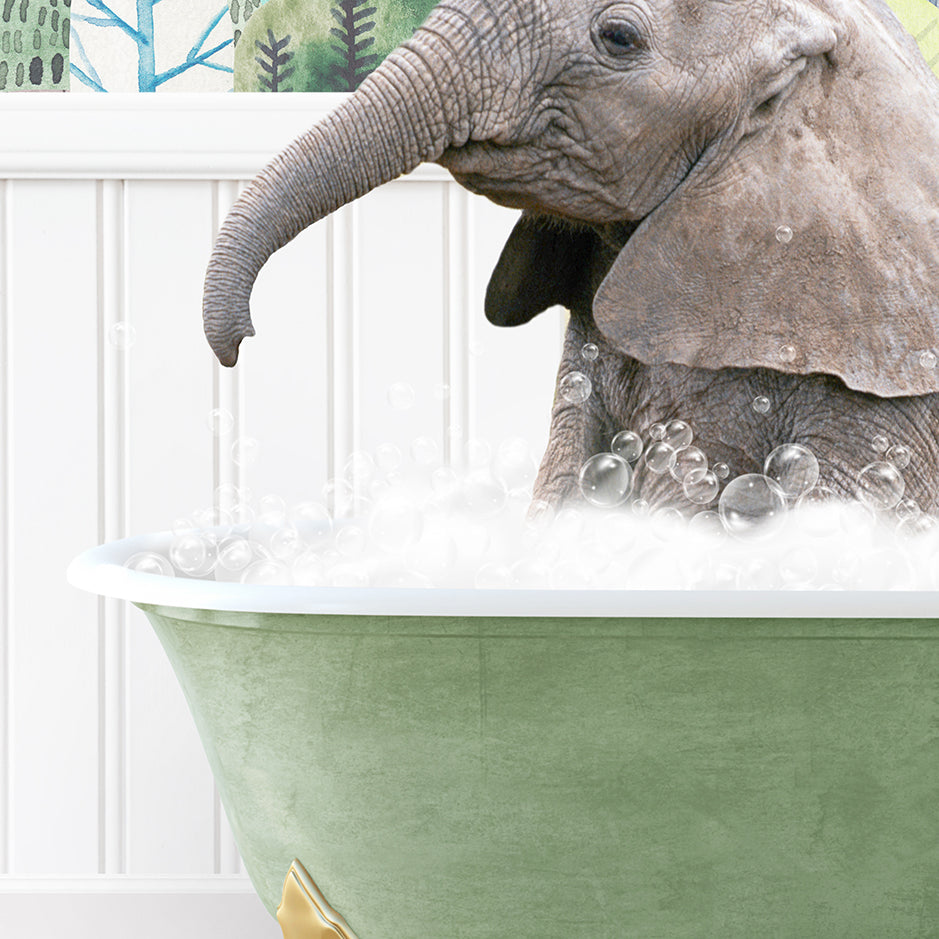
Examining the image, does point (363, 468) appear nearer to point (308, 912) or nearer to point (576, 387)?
point (576, 387)

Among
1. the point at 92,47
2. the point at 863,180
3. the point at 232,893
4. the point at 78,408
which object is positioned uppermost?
the point at 92,47

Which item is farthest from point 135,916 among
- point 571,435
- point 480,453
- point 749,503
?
point 749,503

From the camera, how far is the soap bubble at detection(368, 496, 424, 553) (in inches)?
30.7

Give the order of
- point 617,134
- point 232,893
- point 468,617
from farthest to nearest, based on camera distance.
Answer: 1. point 232,893
2. point 617,134
3. point 468,617

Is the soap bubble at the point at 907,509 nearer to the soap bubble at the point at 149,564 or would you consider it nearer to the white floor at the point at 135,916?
the soap bubble at the point at 149,564

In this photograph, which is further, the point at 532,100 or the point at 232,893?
the point at 232,893

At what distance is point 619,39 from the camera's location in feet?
2.16

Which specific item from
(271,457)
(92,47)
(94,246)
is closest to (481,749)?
(271,457)

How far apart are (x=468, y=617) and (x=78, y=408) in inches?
32.1

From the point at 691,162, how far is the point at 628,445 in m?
0.19

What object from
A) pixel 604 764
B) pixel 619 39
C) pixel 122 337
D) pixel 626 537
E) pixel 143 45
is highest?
pixel 143 45

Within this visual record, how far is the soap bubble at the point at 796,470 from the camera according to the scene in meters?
0.71

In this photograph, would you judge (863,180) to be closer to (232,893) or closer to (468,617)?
(468,617)

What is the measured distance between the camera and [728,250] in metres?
0.71
